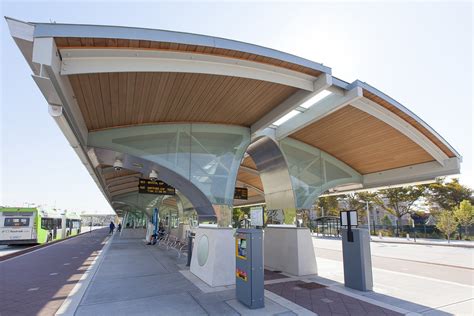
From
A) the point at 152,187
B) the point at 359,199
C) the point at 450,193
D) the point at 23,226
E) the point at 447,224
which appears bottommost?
the point at 447,224

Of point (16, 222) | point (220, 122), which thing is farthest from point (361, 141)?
point (16, 222)

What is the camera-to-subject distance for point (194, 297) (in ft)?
19.7

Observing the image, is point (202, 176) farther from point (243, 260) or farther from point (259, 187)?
point (259, 187)

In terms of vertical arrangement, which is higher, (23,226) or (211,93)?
(211,93)

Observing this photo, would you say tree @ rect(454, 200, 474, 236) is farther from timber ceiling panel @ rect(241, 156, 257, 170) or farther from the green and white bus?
the green and white bus

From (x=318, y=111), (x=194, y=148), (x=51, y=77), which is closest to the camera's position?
(x=51, y=77)

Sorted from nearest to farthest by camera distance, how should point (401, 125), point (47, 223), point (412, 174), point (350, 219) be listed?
point (350, 219) < point (401, 125) < point (412, 174) < point (47, 223)

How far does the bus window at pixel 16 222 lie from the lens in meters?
17.1

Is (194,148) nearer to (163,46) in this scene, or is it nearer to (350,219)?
(163,46)

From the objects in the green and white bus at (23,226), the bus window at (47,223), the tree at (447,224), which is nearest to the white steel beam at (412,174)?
the tree at (447,224)

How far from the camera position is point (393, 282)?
7.65m

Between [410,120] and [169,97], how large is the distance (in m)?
6.83

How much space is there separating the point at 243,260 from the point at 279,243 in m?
4.04

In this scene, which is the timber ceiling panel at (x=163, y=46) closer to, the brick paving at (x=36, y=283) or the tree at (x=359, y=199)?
the brick paving at (x=36, y=283)
